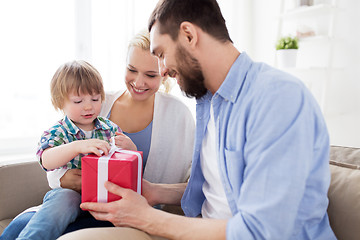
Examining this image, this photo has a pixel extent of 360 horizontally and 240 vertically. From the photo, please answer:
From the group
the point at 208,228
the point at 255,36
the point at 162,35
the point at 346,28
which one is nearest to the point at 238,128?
the point at 208,228

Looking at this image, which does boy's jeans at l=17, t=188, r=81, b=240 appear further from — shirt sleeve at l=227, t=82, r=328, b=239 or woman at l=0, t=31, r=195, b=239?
shirt sleeve at l=227, t=82, r=328, b=239

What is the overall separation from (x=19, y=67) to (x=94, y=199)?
1.83 m

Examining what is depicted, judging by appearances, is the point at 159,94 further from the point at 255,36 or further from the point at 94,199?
the point at 255,36

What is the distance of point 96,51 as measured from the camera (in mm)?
2584

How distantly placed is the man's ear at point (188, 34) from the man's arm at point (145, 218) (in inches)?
21.5

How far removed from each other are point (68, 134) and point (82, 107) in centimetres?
13

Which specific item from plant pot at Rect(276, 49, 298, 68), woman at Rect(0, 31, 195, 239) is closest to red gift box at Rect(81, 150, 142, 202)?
woman at Rect(0, 31, 195, 239)

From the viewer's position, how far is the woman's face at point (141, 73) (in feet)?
4.87

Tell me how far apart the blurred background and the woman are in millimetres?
993

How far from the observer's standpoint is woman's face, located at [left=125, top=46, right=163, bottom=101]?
4.87 feet

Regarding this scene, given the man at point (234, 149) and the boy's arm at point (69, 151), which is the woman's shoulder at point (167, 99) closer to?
the man at point (234, 149)

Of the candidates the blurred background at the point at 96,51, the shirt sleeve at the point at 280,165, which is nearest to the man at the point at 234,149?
the shirt sleeve at the point at 280,165

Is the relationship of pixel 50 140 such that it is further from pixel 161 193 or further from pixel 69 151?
pixel 161 193

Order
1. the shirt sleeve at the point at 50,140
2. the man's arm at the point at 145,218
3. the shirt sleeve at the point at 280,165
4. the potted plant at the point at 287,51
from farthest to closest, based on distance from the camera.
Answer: the potted plant at the point at 287,51
the shirt sleeve at the point at 50,140
the man's arm at the point at 145,218
the shirt sleeve at the point at 280,165
